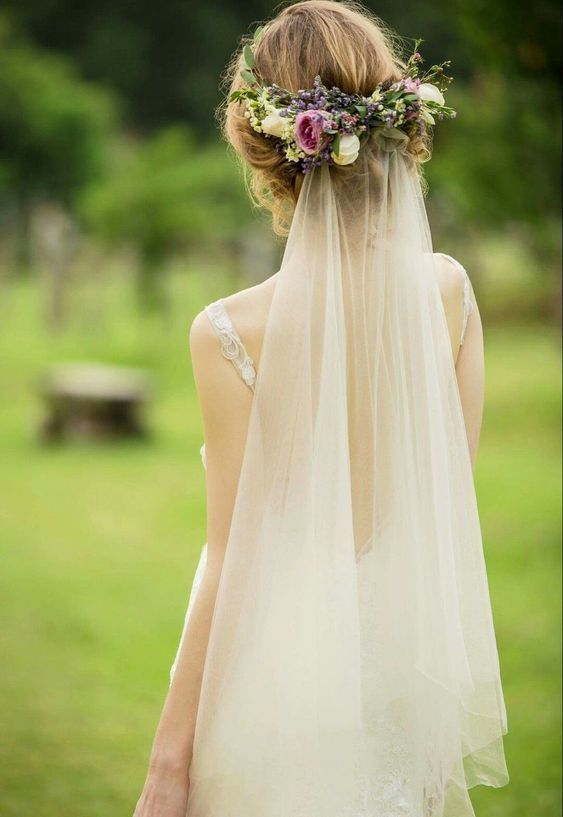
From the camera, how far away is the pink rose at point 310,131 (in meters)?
1.72

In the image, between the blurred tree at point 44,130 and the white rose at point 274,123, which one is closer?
the white rose at point 274,123

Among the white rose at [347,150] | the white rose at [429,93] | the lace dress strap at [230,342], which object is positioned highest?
the white rose at [429,93]

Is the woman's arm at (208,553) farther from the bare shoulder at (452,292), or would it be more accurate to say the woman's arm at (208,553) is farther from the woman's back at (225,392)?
the bare shoulder at (452,292)

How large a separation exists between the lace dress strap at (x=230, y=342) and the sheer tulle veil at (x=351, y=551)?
34 mm

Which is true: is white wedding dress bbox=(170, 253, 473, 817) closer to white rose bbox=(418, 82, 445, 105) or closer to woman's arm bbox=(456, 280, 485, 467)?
woman's arm bbox=(456, 280, 485, 467)

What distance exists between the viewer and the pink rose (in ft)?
5.64

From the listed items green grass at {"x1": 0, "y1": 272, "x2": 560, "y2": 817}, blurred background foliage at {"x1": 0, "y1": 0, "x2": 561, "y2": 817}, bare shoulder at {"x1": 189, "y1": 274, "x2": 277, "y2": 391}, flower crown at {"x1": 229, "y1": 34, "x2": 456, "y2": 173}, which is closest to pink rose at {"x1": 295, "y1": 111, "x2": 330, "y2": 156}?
flower crown at {"x1": 229, "y1": 34, "x2": 456, "y2": 173}

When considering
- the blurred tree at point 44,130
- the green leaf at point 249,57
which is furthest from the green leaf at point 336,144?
the blurred tree at point 44,130

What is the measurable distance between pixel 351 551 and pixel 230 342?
421 millimetres

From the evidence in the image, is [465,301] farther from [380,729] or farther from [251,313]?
[380,729]

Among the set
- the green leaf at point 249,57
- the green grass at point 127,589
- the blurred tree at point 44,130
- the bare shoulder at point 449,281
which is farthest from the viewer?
the blurred tree at point 44,130

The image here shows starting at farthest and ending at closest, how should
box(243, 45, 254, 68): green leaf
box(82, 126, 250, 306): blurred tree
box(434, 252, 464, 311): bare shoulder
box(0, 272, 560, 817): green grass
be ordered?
box(82, 126, 250, 306): blurred tree, box(0, 272, 560, 817): green grass, box(434, 252, 464, 311): bare shoulder, box(243, 45, 254, 68): green leaf

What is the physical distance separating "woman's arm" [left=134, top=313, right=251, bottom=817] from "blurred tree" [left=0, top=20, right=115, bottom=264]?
920 inches

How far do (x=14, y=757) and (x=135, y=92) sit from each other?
33276 mm
